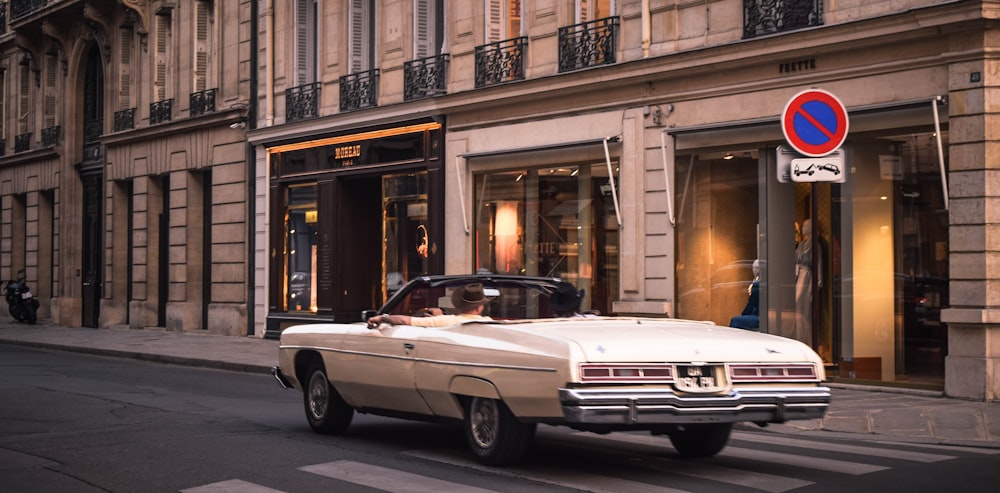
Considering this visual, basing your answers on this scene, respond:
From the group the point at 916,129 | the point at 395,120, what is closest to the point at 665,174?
the point at 916,129

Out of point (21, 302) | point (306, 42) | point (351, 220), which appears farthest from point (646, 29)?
point (21, 302)

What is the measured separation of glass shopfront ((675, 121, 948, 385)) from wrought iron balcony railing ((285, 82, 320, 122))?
1009 cm

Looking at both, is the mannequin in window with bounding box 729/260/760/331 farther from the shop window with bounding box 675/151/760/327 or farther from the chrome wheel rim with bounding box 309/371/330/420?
the chrome wheel rim with bounding box 309/371/330/420

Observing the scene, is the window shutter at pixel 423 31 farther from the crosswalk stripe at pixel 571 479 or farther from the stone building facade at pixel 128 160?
the crosswalk stripe at pixel 571 479

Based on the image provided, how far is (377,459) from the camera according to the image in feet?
29.8

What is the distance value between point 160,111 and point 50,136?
780cm

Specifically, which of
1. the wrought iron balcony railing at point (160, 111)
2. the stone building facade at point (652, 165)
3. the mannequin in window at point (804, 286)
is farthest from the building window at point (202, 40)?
the mannequin in window at point (804, 286)

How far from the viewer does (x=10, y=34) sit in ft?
132

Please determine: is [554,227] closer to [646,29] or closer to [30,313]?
[646,29]

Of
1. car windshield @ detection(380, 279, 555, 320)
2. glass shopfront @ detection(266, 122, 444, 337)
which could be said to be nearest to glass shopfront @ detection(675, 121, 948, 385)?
car windshield @ detection(380, 279, 555, 320)

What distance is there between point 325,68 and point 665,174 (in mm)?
9988

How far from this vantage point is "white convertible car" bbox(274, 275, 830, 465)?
7648mm

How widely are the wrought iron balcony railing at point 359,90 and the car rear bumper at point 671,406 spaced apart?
17.2 meters

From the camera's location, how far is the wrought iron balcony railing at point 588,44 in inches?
760
